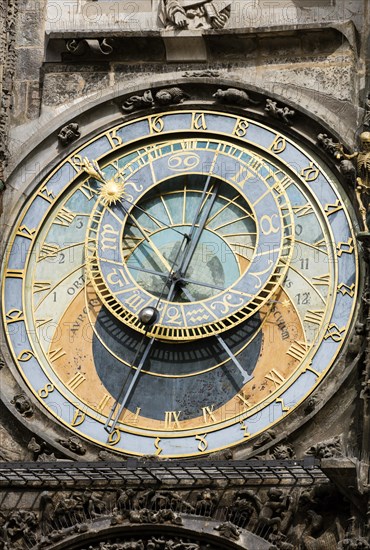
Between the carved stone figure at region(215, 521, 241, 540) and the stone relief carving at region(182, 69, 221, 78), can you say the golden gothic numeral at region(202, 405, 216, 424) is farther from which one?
the stone relief carving at region(182, 69, 221, 78)

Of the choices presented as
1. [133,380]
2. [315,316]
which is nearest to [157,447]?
[133,380]

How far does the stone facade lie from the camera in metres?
18.3

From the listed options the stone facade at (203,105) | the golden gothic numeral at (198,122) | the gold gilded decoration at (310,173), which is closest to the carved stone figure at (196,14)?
the stone facade at (203,105)

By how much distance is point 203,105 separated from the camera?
65.9ft

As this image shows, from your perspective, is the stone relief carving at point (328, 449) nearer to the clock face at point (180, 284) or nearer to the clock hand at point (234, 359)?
the clock face at point (180, 284)

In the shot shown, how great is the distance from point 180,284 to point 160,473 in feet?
5.95

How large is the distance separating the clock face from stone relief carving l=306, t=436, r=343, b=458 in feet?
1.78

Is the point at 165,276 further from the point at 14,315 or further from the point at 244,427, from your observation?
the point at 244,427

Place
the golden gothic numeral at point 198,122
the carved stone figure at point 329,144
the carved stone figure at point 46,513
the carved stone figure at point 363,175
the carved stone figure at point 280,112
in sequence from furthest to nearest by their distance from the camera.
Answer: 1. the golden gothic numeral at point 198,122
2. the carved stone figure at point 280,112
3. the carved stone figure at point 329,144
4. the carved stone figure at point 363,175
5. the carved stone figure at point 46,513

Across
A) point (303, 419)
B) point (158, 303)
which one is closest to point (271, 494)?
point (303, 419)

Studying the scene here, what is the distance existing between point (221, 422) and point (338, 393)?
986 millimetres

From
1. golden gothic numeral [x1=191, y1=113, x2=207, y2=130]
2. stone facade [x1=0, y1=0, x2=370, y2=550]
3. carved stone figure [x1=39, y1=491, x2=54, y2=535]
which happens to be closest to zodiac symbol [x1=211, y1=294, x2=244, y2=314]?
stone facade [x1=0, y1=0, x2=370, y2=550]

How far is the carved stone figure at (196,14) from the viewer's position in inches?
800

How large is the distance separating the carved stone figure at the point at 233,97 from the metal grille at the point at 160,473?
10.8ft
